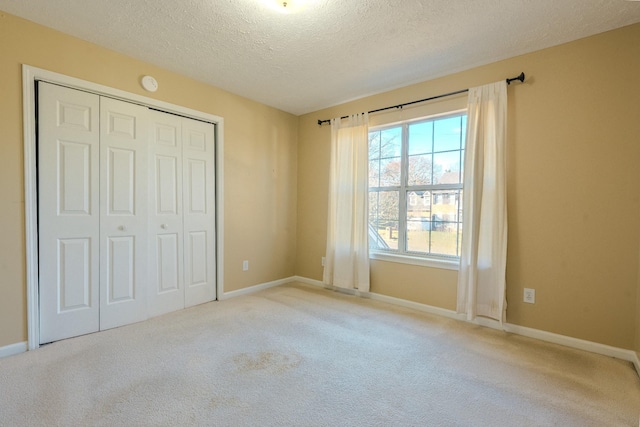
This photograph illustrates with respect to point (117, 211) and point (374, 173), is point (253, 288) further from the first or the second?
point (374, 173)

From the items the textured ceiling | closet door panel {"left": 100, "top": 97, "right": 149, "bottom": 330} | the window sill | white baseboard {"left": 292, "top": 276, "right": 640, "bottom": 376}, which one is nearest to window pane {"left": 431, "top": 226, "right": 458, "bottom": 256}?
the window sill

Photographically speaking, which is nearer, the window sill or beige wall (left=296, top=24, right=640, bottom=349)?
beige wall (left=296, top=24, right=640, bottom=349)

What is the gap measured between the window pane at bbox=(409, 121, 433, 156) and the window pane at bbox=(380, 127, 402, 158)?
145 mm

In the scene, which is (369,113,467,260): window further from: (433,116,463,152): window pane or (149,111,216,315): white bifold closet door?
(149,111,216,315): white bifold closet door

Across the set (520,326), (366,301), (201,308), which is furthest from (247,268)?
(520,326)

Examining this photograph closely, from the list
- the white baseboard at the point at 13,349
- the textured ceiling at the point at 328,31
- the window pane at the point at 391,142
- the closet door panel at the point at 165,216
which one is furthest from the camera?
the window pane at the point at 391,142

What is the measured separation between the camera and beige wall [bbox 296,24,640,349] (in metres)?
2.21

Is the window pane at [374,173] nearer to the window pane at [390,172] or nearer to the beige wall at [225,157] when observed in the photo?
the window pane at [390,172]

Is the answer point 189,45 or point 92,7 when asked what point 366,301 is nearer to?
point 189,45

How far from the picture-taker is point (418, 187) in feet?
10.9

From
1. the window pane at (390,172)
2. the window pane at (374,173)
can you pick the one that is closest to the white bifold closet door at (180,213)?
the window pane at (374,173)

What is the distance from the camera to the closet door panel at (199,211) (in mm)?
3264

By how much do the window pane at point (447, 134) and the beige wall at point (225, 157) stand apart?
2085 mm

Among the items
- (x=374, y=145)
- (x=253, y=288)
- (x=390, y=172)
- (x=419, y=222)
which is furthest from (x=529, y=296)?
(x=253, y=288)
